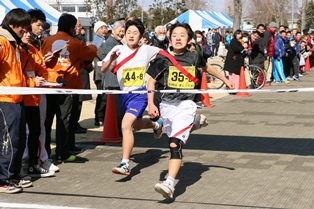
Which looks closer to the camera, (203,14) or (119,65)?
(119,65)

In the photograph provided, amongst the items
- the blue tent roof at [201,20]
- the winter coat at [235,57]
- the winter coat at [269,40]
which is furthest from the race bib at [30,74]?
the blue tent roof at [201,20]

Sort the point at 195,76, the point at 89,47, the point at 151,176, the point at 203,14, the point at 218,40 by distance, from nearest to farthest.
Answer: the point at 195,76 → the point at 151,176 → the point at 89,47 → the point at 218,40 → the point at 203,14

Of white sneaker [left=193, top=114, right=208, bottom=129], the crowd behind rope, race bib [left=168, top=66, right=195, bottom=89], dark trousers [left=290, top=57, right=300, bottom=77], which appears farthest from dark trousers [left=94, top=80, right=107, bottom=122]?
dark trousers [left=290, top=57, right=300, bottom=77]

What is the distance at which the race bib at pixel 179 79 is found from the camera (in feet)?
22.9

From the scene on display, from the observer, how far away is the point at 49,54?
7.92m

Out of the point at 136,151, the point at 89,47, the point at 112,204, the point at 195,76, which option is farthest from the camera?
the point at 136,151

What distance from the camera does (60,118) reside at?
8.41 meters

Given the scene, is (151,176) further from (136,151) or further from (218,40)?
(218,40)

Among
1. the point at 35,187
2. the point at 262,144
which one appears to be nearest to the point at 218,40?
the point at 262,144

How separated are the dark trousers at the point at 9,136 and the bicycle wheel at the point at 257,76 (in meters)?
13.4

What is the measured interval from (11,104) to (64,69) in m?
1.67

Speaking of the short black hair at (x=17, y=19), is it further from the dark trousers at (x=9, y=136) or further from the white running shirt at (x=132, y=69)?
the white running shirt at (x=132, y=69)

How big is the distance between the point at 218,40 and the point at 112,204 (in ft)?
137

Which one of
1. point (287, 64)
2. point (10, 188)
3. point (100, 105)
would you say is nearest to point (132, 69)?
point (10, 188)
